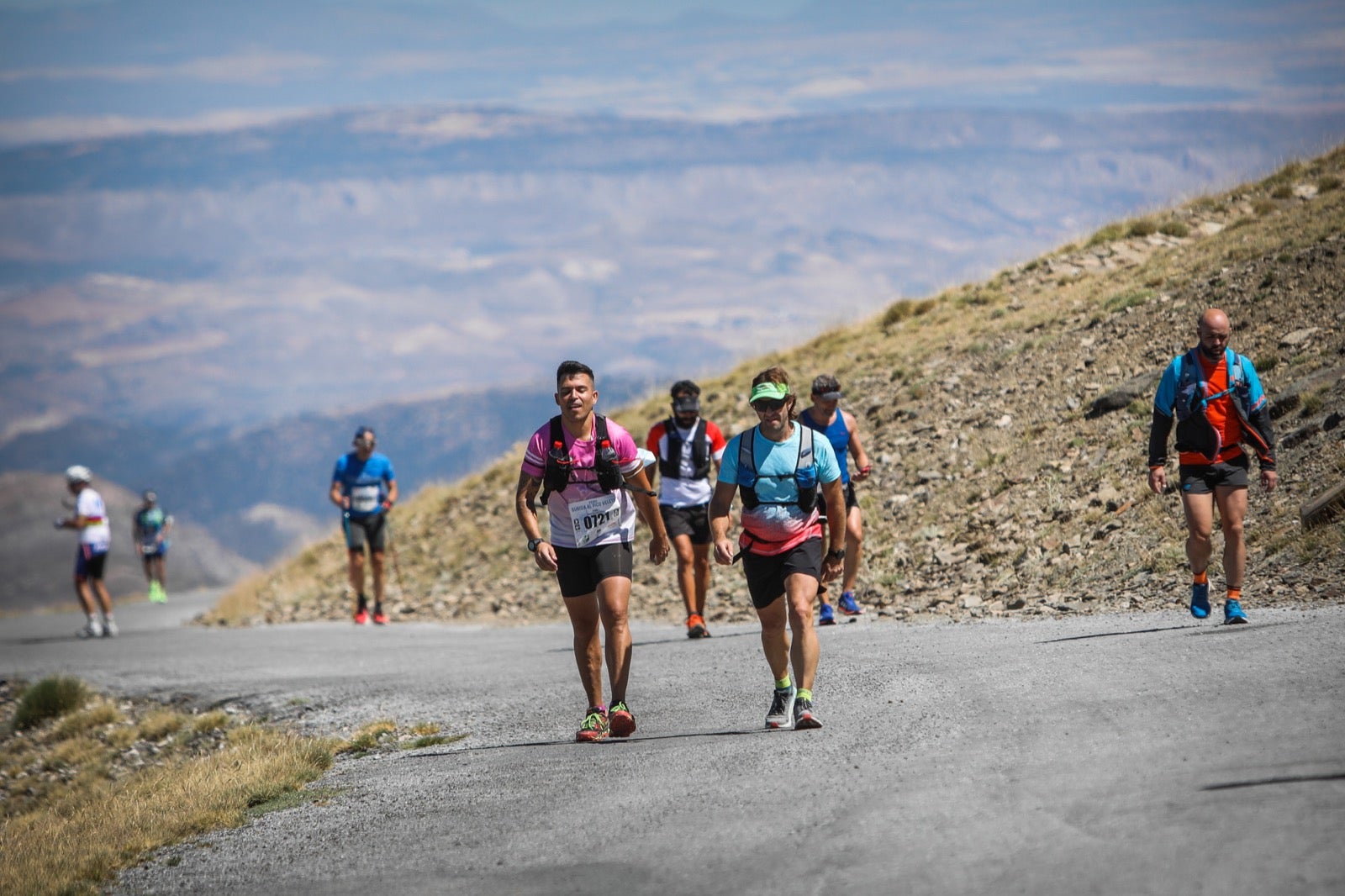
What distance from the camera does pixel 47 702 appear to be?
14.5m

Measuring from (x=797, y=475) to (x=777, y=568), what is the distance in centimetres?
57

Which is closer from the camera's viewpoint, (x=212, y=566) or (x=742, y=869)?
(x=742, y=869)

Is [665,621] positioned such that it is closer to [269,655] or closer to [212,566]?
[269,655]

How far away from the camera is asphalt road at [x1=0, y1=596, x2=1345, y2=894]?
17.8ft

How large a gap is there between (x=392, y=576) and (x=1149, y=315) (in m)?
14.6

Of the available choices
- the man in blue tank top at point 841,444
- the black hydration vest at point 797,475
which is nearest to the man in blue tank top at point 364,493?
the man in blue tank top at point 841,444

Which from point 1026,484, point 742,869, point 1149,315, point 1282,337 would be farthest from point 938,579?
point 742,869

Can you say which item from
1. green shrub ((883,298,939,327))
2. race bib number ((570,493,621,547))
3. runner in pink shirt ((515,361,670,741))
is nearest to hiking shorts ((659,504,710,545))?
runner in pink shirt ((515,361,670,741))

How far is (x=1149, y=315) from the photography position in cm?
2062

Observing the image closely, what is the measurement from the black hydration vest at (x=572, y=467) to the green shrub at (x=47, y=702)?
896cm

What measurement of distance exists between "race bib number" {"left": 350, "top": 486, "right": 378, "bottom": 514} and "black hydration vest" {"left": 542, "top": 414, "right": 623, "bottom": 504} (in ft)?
33.6

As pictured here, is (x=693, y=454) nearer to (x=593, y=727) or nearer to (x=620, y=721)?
(x=593, y=727)

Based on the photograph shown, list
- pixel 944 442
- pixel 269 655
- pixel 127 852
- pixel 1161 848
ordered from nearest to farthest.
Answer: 1. pixel 1161 848
2. pixel 127 852
3. pixel 269 655
4. pixel 944 442

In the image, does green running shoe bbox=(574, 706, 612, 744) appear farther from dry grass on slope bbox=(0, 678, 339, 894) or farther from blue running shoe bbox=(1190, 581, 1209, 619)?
blue running shoe bbox=(1190, 581, 1209, 619)
